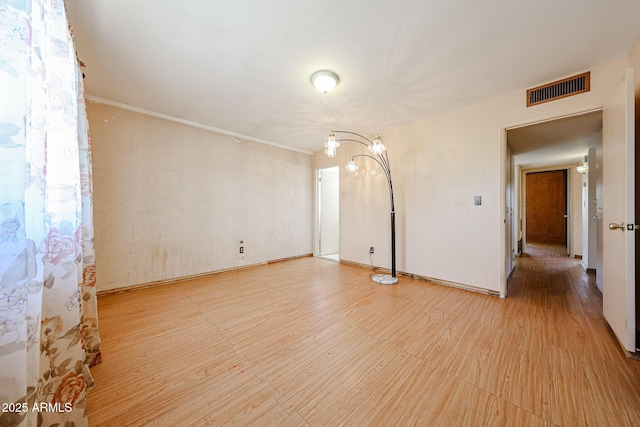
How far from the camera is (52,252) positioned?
0.99 metres

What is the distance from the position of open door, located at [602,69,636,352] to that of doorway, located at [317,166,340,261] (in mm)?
3764

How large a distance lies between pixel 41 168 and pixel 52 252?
1.37ft

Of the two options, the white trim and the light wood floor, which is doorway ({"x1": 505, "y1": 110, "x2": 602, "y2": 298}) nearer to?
the light wood floor

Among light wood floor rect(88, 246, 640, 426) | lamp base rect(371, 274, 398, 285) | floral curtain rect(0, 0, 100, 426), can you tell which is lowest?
light wood floor rect(88, 246, 640, 426)

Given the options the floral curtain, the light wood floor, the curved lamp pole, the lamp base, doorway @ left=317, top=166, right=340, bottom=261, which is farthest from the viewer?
doorway @ left=317, top=166, right=340, bottom=261

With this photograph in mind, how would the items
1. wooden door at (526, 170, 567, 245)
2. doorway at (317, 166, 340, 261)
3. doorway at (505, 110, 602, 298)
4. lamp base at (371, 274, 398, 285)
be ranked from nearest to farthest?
doorway at (505, 110, 602, 298), lamp base at (371, 274, 398, 285), doorway at (317, 166, 340, 261), wooden door at (526, 170, 567, 245)

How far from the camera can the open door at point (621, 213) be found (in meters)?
1.49

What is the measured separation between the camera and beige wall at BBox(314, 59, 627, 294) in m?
2.48

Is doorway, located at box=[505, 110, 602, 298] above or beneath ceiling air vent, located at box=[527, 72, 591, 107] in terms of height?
beneath

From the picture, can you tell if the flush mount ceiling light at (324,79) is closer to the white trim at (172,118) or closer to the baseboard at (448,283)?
the white trim at (172,118)

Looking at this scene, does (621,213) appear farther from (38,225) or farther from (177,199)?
(177,199)

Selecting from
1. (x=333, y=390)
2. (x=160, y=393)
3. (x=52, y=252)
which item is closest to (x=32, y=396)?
(x=52, y=252)

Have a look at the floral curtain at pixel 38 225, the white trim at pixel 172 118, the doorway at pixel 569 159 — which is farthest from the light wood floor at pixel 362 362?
the white trim at pixel 172 118

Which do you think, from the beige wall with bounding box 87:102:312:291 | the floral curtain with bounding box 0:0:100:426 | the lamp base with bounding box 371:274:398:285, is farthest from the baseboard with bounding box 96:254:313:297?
the lamp base with bounding box 371:274:398:285
